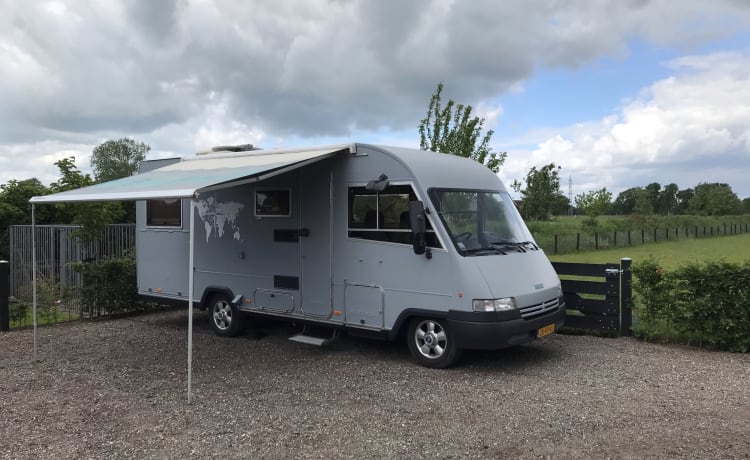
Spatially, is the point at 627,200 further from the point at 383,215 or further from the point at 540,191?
the point at 383,215

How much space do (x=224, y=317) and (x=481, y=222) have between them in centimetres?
414

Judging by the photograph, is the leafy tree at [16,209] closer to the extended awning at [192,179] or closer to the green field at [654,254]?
the extended awning at [192,179]

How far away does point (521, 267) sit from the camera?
6.85m

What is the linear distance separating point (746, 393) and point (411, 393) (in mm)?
3317

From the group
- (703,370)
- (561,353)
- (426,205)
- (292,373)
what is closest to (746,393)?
(703,370)

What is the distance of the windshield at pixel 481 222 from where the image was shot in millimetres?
6723

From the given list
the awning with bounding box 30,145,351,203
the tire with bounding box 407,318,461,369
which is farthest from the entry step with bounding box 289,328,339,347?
the awning with bounding box 30,145,351,203

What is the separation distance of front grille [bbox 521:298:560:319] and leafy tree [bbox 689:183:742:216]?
7162 centimetres

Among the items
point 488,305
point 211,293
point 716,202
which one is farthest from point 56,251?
point 716,202

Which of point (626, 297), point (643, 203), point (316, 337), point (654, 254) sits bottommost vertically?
point (316, 337)

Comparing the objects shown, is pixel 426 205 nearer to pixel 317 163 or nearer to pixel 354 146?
pixel 354 146

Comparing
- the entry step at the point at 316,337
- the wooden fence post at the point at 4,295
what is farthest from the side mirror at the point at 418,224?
the wooden fence post at the point at 4,295

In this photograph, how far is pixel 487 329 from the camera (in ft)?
20.6

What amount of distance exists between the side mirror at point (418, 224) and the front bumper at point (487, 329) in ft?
2.70
